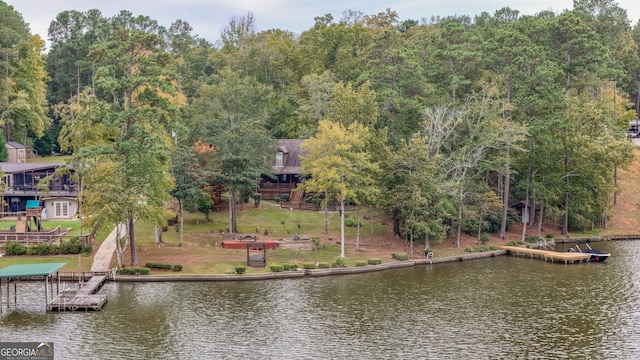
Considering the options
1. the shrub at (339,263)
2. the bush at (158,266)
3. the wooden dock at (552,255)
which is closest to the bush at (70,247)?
the bush at (158,266)

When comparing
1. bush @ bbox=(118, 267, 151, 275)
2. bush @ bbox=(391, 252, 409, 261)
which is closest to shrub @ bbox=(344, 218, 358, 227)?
bush @ bbox=(391, 252, 409, 261)

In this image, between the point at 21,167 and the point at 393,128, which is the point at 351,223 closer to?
the point at 393,128

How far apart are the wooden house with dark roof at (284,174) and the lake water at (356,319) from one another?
103 feet

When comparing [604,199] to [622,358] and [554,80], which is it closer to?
[554,80]

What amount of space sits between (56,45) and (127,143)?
294 ft

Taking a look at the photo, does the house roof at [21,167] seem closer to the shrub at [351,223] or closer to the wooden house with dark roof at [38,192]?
the wooden house with dark roof at [38,192]

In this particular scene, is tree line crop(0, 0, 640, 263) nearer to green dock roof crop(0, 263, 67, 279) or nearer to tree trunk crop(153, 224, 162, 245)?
tree trunk crop(153, 224, 162, 245)

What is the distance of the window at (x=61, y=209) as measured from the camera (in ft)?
241

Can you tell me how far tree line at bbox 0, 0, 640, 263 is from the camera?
57.0 metres

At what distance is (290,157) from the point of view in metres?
90.1

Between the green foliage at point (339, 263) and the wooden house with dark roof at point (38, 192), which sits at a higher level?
the wooden house with dark roof at point (38, 192)

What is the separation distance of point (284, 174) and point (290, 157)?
2663 millimetres

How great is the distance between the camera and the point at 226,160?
69188 mm

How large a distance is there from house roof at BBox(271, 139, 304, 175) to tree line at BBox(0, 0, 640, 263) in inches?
153
